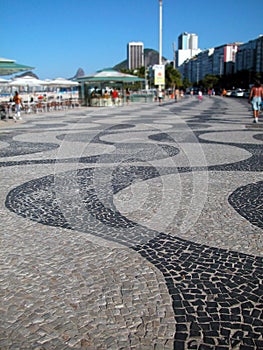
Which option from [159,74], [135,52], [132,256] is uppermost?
[135,52]

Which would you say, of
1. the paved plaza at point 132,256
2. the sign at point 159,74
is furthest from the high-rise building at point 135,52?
the paved plaza at point 132,256

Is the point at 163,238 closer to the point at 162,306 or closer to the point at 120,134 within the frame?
the point at 162,306

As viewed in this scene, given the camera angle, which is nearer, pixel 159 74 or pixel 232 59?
pixel 159 74

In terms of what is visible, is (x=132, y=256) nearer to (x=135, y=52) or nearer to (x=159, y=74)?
(x=159, y=74)

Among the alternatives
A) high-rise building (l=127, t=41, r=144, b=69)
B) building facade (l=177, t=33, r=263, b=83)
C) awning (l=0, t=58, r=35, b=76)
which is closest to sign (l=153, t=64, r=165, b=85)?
awning (l=0, t=58, r=35, b=76)

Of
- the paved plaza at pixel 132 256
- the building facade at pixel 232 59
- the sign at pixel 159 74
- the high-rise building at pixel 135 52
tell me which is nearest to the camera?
the paved plaza at pixel 132 256

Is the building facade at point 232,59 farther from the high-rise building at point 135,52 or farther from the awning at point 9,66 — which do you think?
the awning at point 9,66

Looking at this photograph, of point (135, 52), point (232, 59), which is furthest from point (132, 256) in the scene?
point (135, 52)

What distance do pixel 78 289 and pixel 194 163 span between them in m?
4.61

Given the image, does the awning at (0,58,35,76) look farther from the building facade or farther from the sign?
the building facade

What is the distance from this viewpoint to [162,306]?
2488mm

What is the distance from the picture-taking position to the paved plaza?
2258mm

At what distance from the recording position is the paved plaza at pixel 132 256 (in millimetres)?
2258

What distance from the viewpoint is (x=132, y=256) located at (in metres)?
3.23
